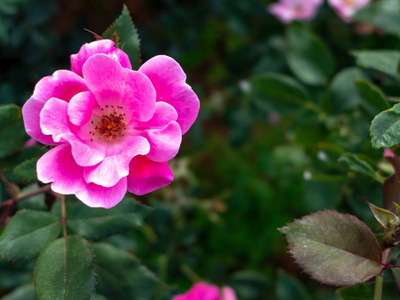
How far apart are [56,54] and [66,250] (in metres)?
1.25

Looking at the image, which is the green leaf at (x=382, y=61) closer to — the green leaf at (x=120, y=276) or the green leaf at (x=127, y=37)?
the green leaf at (x=127, y=37)

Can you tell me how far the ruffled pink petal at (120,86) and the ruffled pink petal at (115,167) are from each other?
0.06m

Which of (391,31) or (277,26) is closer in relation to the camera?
(391,31)

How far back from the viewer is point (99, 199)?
2.11ft

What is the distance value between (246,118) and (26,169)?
3.84ft

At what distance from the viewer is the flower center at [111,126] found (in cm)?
77

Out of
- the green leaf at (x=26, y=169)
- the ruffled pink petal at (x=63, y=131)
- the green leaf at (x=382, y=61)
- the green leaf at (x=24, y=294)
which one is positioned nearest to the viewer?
the ruffled pink petal at (x=63, y=131)

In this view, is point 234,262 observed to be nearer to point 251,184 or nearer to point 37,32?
point 251,184

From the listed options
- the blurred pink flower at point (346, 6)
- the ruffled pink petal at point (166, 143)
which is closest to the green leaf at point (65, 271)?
the ruffled pink petal at point (166, 143)

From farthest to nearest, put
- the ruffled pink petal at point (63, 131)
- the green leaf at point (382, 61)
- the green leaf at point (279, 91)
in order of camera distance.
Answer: the green leaf at point (279, 91)
the green leaf at point (382, 61)
the ruffled pink petal at point (63, 131)

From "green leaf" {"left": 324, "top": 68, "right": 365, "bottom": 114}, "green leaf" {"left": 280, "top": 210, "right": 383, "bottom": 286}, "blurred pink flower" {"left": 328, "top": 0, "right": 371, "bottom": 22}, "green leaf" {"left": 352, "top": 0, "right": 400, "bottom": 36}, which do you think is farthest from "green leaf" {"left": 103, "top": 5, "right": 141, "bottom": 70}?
"blurred pink flower" {"left": 328, "top": 0, "right": 371, "bottom": 22}

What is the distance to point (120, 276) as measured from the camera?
926mm

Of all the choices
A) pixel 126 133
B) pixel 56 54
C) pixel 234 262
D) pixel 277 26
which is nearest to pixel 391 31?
pixel 277 26

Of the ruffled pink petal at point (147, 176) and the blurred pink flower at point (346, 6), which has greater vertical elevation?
the blurred pink flower at point (346, 6)
